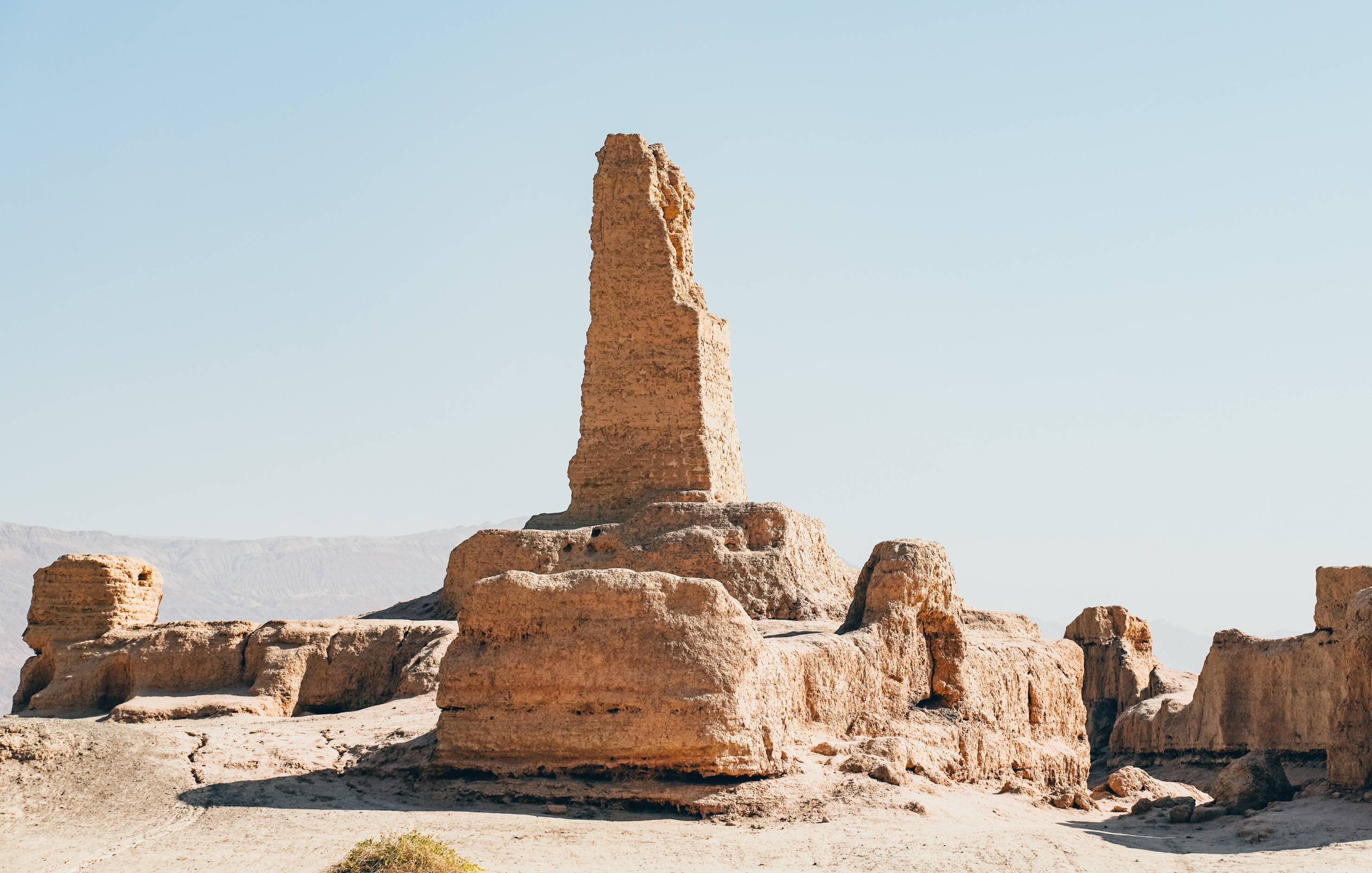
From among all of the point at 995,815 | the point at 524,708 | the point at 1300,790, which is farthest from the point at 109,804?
the point at 1300,790

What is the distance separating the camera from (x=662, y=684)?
13.5 m

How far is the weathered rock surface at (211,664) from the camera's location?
19.0m

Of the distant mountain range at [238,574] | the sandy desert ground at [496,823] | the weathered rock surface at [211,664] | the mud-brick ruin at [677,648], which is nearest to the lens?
the sandy desert ground at [496,823]

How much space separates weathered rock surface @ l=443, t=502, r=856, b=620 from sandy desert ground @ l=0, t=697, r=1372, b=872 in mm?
5898

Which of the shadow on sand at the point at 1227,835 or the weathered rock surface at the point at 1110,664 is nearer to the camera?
the shadow on sand at the point at 1227,835

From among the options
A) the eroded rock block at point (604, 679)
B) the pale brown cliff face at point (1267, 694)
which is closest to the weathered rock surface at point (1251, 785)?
the pale brown cliff face at point (1267, 694)

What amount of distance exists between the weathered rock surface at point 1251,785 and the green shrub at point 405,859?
27.4ft

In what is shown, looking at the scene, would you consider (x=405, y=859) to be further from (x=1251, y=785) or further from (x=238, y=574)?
(x=238, y=574)

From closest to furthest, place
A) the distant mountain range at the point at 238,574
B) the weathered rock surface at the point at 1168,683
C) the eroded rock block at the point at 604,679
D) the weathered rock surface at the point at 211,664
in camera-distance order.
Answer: the eroded rock block at the point at 604,679 < the weathered rock surface at the point at 211,664 < the weathered rock surface at the point at 1168,683 < the distant mountain range at the point at 238,574

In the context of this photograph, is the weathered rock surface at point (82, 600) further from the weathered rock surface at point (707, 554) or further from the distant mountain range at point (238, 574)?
the distant mountain range at point (238, 574)

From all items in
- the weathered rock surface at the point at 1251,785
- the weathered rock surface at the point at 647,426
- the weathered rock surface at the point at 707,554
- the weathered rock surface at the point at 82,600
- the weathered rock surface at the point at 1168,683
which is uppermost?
the weathered rock surface at the point at 647,426

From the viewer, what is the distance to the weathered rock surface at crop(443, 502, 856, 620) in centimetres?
2123

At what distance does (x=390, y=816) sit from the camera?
Answer: 13203mm

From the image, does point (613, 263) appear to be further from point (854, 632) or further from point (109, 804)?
point (109, 804)
